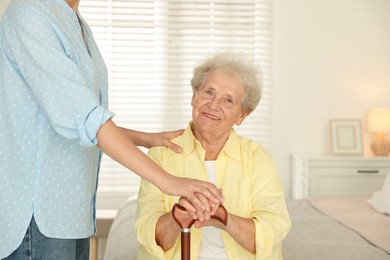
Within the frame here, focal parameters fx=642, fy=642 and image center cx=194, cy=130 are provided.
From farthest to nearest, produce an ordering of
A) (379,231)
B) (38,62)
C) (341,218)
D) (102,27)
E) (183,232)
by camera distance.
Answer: (102,27) < (341,218) < (379,231) < (183,232) < (38,62)

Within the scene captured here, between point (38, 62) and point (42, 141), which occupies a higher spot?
point (38, 62)

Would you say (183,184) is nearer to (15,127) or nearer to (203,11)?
(15,127)

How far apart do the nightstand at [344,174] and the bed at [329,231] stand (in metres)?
1.11

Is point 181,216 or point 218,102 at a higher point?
point 218,102

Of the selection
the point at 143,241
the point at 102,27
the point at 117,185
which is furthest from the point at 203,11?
the point at 143,241

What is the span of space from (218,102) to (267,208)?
0.40m

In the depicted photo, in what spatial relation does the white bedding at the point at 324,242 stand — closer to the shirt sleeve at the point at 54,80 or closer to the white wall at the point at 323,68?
the shirt sleeve at the point at 54,80

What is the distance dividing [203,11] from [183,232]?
3.80 m

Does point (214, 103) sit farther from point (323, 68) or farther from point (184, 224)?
point (323, 68)

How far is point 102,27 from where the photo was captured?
16.8 feet

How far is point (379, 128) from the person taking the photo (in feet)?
16.5

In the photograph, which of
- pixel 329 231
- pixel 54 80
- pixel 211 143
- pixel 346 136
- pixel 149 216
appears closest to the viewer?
pixel 54 80

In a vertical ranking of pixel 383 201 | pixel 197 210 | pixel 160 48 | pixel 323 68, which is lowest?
pixel 383 201

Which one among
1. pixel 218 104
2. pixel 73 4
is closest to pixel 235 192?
pixel 218 104
